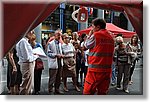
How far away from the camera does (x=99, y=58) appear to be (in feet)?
6.95

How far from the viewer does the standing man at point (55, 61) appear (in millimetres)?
2186

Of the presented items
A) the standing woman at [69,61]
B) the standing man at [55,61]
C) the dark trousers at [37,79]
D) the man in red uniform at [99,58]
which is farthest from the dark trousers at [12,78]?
the man in red uniform at [99,58]

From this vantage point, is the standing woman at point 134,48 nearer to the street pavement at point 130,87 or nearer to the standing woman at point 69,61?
the street pavement at point 130,87

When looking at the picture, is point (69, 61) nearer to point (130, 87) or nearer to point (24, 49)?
point (24, 49)

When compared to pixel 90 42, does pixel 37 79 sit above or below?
below

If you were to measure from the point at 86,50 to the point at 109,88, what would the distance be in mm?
321

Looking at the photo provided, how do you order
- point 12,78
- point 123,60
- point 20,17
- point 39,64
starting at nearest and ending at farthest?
point 20,17 → point 12,78 → point 39,64 → point 123,60

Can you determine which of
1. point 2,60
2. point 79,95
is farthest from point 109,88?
point 2,60

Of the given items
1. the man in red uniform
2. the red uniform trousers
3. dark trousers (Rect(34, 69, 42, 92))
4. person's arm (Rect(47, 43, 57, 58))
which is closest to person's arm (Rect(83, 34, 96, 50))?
the man in red uniform

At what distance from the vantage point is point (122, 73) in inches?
89.4

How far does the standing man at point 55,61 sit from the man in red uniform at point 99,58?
0.23m

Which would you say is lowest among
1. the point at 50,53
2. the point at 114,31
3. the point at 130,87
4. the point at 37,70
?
the point at 130,87

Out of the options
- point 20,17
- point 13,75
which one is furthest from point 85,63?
point 20,17

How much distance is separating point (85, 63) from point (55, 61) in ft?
0.86
